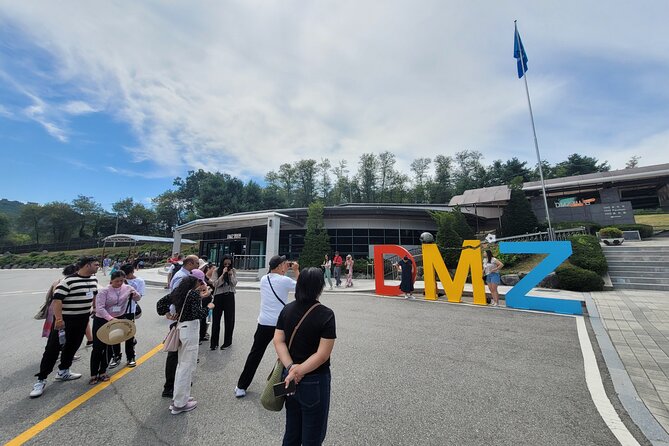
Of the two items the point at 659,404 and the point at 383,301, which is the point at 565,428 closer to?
the point at 659,404

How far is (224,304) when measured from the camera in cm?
543

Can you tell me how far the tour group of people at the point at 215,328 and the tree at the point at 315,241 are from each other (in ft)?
48.9

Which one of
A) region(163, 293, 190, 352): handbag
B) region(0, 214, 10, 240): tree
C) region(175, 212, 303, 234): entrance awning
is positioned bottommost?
region(163, 293, 190, 352): handbag

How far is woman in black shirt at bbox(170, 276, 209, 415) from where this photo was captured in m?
3.24

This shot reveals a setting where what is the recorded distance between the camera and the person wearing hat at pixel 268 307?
3.63 m

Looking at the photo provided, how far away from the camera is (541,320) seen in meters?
7.37

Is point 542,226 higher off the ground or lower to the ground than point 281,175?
lower

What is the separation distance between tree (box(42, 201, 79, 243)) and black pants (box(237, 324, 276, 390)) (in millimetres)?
86058

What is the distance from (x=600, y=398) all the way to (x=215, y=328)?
6.06m

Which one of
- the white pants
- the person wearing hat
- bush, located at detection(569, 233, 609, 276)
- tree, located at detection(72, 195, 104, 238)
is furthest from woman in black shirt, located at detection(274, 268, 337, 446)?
tree, located at detection(72, 195, 104, 238)

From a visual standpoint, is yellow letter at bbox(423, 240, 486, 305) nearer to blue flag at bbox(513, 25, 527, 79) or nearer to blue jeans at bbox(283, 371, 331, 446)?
blue jeans at bbox(283, 371, 331, 446)

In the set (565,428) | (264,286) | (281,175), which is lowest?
(565,428)

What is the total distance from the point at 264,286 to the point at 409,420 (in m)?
2.32

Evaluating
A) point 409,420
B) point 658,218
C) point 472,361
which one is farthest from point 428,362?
point 658,218
